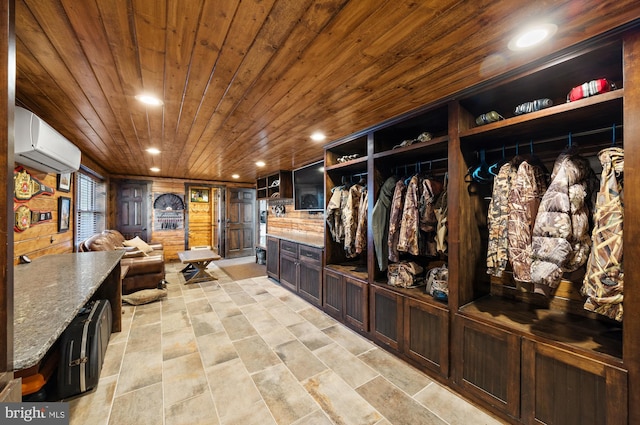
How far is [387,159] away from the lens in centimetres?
244

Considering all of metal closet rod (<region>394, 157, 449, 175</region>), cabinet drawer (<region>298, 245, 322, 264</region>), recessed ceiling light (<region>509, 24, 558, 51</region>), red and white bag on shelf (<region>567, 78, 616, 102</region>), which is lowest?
cabinet drawer (<region>298, 245, 322, 264</region>)

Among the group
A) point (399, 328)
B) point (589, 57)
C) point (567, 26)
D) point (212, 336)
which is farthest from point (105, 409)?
point (589, 57)

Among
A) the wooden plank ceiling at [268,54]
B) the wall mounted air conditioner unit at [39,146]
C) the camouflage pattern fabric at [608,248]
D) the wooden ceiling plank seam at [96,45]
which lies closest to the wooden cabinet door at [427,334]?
the camouflage pattern fabric at [608,248]

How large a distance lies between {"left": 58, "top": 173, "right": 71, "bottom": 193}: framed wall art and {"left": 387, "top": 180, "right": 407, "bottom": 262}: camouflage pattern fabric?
3.95m

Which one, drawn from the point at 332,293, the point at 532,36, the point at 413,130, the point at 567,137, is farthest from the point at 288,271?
the point at 532,36

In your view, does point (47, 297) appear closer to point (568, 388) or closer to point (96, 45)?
point (96, 45)

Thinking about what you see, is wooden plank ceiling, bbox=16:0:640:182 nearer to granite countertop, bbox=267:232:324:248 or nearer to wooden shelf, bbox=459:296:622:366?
wooden shelf, bbox=459:296:622:366

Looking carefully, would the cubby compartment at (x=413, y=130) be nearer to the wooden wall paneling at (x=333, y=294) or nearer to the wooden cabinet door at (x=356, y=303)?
the wooden cabinet door at (x=356, y=303)

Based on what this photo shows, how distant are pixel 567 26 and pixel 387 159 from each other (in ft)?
4.74

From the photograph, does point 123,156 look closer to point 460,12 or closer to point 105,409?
point 105,409

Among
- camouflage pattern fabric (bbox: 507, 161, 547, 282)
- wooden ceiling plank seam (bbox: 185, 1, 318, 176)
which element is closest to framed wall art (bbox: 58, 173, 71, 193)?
wooden ceiling plank seam (bbox: 185, 1, 318, 176)

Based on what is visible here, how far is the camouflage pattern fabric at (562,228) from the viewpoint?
1.30m

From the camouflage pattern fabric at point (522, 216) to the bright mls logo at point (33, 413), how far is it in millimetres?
2353

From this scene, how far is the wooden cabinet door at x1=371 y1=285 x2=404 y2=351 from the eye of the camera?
212cm
